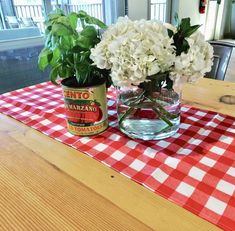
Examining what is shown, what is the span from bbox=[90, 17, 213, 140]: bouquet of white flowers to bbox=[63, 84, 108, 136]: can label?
0.28 feet

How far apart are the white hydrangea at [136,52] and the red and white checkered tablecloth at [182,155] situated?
0.64ft

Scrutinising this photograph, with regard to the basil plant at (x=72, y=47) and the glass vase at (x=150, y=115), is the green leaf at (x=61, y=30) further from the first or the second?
the glass vase at (x=150, y=115)

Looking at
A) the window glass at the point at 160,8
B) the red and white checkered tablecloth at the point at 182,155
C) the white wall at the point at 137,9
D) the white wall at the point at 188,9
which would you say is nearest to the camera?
the red and white checkered tablecloth at the point at 182,155

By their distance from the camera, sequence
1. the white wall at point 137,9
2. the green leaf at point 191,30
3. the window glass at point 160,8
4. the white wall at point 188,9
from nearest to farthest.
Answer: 1. the green leaf at point 191,30
2. the white wall at point 137,9
3. the window glass at point 160,8
4. the white wall at point 188,9

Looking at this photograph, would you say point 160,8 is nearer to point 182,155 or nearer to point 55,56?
point 55,56

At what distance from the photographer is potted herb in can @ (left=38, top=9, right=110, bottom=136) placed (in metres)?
0.63

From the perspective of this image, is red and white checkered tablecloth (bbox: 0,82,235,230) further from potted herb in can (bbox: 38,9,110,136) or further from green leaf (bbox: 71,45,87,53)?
green leaf (bbox: 71,45,87,53)

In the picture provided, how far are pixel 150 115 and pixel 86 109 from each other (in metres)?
0.18

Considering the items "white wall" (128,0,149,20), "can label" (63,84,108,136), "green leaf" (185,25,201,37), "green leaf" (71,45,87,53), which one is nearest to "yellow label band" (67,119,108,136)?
"can label" (63,84,108,136)

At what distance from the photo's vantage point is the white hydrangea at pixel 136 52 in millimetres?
538

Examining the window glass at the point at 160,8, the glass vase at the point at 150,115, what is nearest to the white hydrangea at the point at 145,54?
the glass vase at the point at 150,115

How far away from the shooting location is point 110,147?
670 millimetres

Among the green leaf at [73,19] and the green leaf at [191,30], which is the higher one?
the green leaf at [73,19]

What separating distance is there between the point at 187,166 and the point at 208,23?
5.32 m
